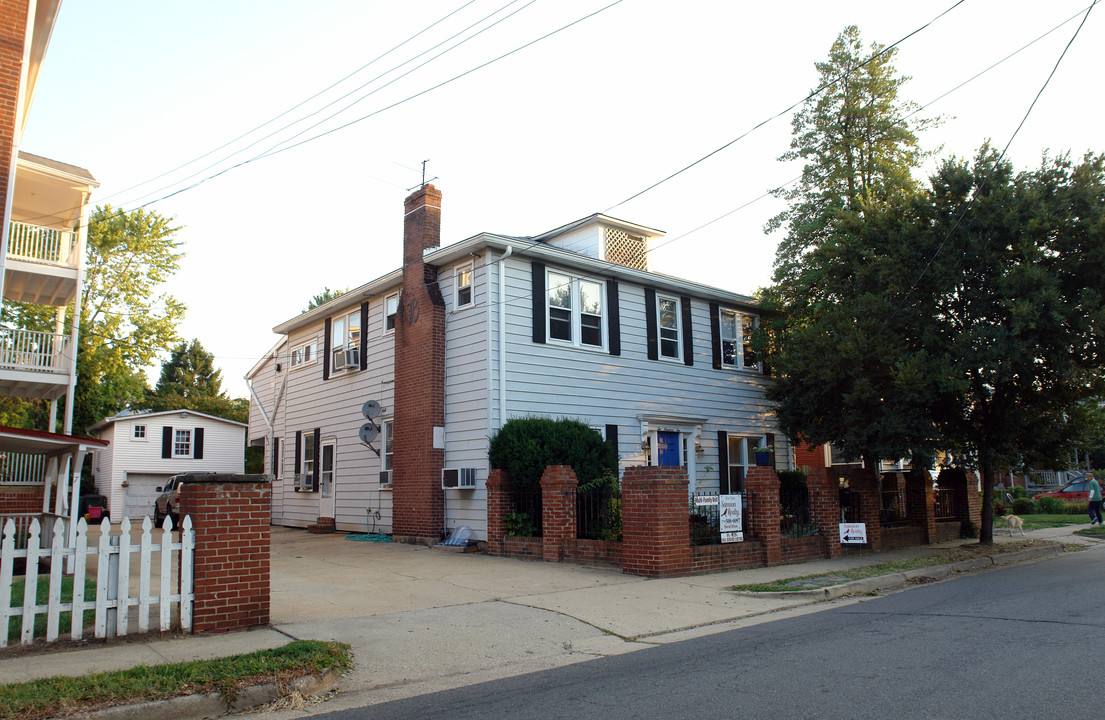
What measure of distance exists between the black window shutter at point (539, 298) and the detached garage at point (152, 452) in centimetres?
2292

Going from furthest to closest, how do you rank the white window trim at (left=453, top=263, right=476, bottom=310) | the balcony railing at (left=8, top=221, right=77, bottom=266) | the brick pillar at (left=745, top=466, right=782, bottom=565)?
1. the balcony railing at (left=8, top=221, right=77, bottom=266)
2. the white window trim at (left=453, top=263, right=476, bottom=310)
3. the brick pillar at (left=745, top=466, right=782, bottom=565)

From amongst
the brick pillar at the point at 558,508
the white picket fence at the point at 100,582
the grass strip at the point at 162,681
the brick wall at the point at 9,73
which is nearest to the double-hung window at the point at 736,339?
the brick pillar at the point at 558,508

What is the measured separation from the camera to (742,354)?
22.0 meters

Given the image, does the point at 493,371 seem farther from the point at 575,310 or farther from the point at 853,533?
the point at 853,533

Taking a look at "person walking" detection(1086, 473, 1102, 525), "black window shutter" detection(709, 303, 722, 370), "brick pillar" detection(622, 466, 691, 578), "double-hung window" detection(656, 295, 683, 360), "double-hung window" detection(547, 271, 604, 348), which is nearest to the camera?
"brick pillar" detection(622, 466, 691, 578)

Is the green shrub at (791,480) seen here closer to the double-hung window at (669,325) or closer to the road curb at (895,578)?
the double-hung window at (669,325)

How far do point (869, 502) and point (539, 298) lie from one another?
815 cm

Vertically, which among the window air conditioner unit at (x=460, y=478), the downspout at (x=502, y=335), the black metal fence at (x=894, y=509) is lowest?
the black metal fence at (x=894, y=509)

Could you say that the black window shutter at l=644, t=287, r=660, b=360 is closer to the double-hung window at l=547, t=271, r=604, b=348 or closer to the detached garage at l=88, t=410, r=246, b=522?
the double-hung window at l=547, t=271, r=604, b=348

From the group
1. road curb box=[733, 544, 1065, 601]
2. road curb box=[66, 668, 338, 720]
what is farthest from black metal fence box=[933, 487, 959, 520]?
road curb box=[66, 668, 338, 720]

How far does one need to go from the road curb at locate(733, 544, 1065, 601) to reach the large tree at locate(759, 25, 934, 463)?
2.25 m

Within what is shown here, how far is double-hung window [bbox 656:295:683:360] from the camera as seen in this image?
19.8 meters

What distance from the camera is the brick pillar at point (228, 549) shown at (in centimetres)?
736

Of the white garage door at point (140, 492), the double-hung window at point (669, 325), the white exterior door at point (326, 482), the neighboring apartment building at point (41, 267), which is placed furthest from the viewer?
the white garage door at point (140, 492)
